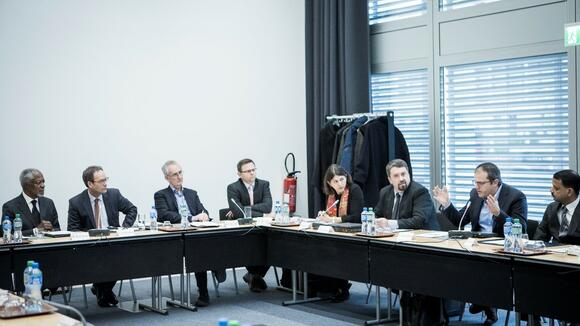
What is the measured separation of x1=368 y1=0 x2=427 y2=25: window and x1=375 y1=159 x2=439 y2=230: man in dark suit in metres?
2.55

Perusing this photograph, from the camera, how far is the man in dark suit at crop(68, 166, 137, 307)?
6.49 meters

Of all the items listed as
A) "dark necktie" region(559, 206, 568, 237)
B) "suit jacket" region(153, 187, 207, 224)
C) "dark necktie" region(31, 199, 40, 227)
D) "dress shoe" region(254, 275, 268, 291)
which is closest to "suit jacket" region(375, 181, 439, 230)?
"dark necktie" region(559, 206, 568, 237)

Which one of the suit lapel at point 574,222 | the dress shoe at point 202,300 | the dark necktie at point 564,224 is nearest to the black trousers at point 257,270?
the dress shoe at point 202,300

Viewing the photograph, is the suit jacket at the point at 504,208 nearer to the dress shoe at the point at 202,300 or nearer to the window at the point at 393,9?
the dress shoe at the point at 202,300

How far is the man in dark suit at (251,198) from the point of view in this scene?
7.16 meters

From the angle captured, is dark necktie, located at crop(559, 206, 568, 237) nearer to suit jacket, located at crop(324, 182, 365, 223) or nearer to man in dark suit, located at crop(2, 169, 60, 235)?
suit jacket, located at crop(324, 182, 365, 223)

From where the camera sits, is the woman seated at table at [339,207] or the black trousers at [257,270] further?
the black trousers at [257,270]

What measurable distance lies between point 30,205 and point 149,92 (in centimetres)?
199

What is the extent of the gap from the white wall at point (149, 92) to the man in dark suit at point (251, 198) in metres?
1.06

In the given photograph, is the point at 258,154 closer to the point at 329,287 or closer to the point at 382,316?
the point at 329,287

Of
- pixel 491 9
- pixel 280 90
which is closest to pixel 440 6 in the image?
pixel 491 9

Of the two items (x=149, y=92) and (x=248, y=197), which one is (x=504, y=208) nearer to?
(x=248, y=197)

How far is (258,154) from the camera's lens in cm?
878

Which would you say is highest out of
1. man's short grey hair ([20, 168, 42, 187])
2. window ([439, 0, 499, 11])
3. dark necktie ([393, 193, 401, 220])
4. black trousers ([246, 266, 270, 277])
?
window ([439, 0, 499, 11])
